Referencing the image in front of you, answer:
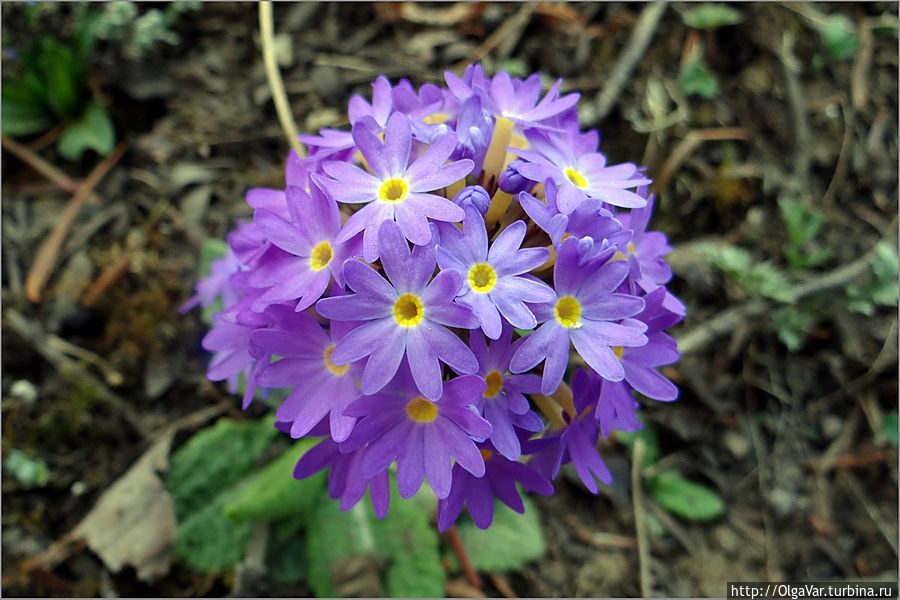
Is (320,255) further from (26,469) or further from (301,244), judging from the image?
(26,469)

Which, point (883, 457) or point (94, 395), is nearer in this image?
point (94, 395)

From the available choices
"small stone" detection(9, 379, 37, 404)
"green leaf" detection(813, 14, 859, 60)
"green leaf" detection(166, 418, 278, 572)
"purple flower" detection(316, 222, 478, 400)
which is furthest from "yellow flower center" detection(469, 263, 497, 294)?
"green leaf" detection(813, 14, 859, 60)

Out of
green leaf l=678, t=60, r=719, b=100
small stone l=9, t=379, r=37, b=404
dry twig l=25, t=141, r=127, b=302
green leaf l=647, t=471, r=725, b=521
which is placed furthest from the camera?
green leaf l=678, t=60, r=719, b=100

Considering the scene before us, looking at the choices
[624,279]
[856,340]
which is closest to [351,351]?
[624,279]

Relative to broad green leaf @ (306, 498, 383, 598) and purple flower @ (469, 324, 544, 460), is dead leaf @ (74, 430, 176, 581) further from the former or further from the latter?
purple flower @ (469, 324, 544, 460)

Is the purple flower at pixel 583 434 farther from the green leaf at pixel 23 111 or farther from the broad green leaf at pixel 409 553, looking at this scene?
the green leaf at pixel 23 111

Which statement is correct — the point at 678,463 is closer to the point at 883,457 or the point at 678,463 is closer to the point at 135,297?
the point at 883,457

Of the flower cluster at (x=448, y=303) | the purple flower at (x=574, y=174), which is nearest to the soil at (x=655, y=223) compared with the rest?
the flower cluster at (x=448, y=303)
